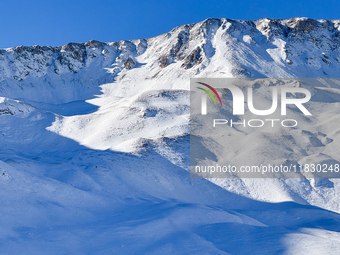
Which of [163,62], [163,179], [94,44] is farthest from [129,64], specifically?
[163,179]

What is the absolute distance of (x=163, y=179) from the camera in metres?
27.3

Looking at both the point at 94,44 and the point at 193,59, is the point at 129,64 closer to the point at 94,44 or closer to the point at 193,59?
the point at 94,44

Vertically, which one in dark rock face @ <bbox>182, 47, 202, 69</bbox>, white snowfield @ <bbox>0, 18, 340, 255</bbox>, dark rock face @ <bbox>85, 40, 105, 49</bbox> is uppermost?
dark rock face @ <bbox>85, 40, 105, 49</bbox>

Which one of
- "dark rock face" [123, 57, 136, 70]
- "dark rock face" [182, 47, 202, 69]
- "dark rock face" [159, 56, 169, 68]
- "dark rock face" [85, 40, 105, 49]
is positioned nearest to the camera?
"dark rock face" [182, 47, 202, 69]

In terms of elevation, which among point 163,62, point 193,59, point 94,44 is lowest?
point 193,59

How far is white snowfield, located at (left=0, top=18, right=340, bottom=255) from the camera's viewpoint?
14609 mm

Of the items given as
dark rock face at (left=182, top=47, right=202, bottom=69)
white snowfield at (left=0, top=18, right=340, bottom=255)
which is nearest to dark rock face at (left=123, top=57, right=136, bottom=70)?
white snowfield at (left=0, top=18, right=340, bottom=255)

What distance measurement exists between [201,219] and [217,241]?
2.79 metres

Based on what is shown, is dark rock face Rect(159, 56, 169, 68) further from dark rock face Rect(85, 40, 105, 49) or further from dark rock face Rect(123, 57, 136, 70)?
dark rock face Rect(85, 40, 105, 49)

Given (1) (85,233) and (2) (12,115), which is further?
(2) (12,115)

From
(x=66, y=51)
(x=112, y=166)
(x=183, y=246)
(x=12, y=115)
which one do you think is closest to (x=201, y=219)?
(x=183, y=246)

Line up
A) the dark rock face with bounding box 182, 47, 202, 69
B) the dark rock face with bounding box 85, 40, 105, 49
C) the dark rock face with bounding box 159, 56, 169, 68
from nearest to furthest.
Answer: the dark rock face with bounding box 182, 47, 202, 69 < the dark rock face with bounding box 159, 56, 169, 68 < the dark rock face with bounding box 85, 40, 105, 49

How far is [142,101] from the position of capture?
48.9m

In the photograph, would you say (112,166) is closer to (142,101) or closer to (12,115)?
(142,101)
